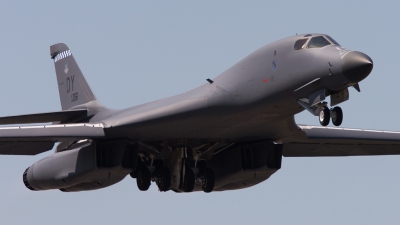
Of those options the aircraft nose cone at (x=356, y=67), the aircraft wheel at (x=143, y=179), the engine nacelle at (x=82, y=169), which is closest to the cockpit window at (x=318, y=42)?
the aircraft nose cone at (x=356, y=67)

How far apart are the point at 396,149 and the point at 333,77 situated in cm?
1130

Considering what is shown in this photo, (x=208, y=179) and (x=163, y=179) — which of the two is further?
(x=208, y=179)

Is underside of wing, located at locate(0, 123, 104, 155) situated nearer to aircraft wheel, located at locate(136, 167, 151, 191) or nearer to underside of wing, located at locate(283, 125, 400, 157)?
aircraft wheel, located at locate(136, 167, 151, 191)

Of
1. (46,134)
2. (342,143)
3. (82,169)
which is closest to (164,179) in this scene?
(82,169)

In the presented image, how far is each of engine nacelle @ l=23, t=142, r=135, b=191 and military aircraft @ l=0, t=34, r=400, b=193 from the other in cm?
3

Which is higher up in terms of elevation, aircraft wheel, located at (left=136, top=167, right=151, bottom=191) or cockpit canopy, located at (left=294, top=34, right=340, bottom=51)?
cockpit canopy, located at (left=294, top=34, right=340, bottom=51)

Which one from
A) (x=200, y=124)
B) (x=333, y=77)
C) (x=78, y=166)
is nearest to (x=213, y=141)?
(x=200, y=124)

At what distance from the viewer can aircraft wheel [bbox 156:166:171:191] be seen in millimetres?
30203

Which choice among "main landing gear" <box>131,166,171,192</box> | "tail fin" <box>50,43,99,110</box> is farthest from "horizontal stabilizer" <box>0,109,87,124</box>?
"main landing gear" <box>131,166,171,192</box>

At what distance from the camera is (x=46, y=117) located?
3189 centimetres

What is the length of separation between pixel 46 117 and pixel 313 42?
10977 mm

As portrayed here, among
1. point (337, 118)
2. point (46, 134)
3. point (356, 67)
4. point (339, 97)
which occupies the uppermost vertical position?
point (356, 67)

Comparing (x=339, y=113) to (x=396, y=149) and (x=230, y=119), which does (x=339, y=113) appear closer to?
(x=230, y=119)

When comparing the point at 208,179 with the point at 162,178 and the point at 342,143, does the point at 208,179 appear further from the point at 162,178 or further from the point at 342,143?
the point at 342,143
